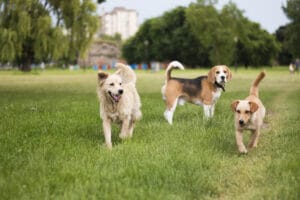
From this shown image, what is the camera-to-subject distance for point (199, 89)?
11.3m

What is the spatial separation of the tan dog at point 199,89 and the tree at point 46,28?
26.9 meters

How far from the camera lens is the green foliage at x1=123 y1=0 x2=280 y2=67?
266 feet

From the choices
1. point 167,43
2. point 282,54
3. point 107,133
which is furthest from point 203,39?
point 107,133

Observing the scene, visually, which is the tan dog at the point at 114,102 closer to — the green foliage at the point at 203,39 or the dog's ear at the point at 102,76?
the dog's ear at the point at 102,76

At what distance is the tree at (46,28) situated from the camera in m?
→ 38.3

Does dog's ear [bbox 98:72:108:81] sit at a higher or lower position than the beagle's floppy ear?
higher

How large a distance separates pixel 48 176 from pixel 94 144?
7.79 ft

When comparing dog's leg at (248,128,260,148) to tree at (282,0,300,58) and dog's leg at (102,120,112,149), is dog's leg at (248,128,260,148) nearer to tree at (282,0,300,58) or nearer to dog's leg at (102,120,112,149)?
dog's leg at (102,120,112,149)

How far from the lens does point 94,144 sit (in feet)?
25.9

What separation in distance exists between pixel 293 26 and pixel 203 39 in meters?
15.9

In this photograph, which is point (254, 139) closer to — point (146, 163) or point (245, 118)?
point (245, 118)

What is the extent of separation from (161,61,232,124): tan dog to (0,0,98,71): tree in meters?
26.9

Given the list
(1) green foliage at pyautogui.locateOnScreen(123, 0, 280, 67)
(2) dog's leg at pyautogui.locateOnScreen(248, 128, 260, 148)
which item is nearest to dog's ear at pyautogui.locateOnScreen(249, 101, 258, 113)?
(2) dog's leg at pyautogui.locateOnScreen(248, 128, 260, 148)

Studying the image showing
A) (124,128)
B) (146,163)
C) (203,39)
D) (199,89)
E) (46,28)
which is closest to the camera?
(146,163)
